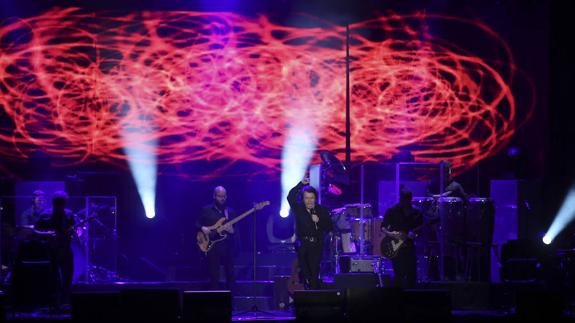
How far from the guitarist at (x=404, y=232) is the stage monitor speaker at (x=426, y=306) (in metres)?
2.01

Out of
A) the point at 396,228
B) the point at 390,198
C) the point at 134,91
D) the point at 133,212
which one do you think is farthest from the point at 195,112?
the point at 396,228

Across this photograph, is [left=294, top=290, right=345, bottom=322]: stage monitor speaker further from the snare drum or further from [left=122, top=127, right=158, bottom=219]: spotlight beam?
[left=122, top=127, right=158, bottom=219]: spotlight beam

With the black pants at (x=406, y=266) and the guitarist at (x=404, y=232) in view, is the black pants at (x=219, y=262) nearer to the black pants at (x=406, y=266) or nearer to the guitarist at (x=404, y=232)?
the guitarist at (x=404, y=232)

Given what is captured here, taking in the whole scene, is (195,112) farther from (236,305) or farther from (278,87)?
(236,305)

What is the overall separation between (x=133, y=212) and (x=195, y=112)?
1975 mm

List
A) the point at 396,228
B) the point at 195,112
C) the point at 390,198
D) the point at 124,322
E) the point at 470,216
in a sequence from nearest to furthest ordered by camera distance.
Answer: the point at 124,322, the point at 396,228, the point at 470,216, the point at 390,198, the point at 195,112

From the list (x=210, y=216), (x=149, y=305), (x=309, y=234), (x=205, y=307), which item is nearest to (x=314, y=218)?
(x=309, y=234)

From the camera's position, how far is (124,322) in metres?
8.45

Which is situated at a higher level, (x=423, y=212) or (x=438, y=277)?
(x=423, y=212)

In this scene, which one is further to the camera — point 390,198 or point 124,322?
point 390,198

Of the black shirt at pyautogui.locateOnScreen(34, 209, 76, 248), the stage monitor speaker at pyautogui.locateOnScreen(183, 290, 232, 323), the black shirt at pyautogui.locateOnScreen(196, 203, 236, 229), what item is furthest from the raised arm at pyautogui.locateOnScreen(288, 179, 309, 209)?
the black shirt at pyautogui.locateOnScreen(34, 209, 76, 248)

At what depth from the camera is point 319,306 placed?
8.85 metres

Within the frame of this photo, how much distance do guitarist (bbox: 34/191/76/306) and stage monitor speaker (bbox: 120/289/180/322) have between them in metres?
2.59

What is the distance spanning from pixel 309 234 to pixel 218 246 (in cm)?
163
